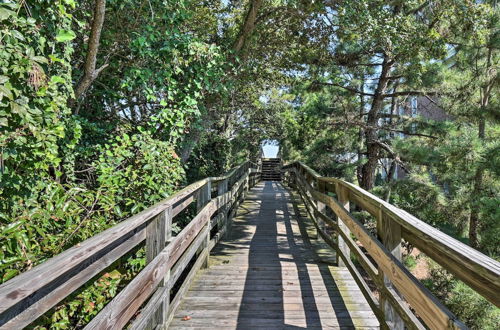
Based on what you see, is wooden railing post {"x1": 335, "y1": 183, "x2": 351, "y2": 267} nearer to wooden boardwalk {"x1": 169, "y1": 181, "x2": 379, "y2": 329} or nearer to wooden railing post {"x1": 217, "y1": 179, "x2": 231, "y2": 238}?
wooden boardwalk {"x1": 169, "y1": 181, "x2": 379, "y2": 329}

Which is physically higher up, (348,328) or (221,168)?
(221,168)

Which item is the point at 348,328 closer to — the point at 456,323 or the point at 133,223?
the point at 456,323

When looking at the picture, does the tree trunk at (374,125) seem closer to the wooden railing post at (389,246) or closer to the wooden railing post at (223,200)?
the wooden railing post at (223,200)

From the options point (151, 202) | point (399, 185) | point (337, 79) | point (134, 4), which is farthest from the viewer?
point (337, 79)

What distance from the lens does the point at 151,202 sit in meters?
3.93

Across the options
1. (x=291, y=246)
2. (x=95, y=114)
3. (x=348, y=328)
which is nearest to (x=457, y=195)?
(x=291, y=246)

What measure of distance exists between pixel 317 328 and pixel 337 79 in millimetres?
7801

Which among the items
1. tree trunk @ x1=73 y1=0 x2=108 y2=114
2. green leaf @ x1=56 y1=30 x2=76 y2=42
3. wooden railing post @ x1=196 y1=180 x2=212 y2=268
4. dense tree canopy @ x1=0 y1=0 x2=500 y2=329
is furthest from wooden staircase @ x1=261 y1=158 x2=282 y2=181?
green leaf @ x1=56 y1=30 x2=76 y2=42

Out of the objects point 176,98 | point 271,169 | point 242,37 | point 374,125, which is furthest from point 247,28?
point 271,169

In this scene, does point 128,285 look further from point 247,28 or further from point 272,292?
point 247,28

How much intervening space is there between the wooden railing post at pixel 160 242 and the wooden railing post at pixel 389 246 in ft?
5.36

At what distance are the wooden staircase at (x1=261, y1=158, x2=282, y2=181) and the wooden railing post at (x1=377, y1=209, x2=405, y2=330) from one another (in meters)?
25.6

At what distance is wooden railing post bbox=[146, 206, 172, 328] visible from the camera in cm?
240

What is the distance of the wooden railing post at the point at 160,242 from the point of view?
2.40 meters
